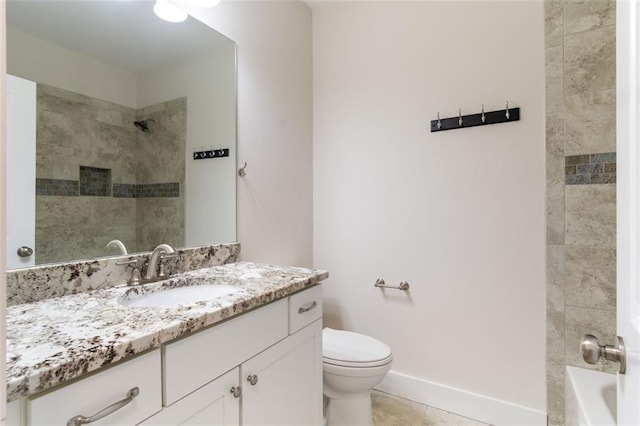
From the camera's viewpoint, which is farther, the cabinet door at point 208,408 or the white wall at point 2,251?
the cabinet door at point 208,408

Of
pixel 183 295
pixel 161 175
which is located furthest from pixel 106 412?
pixel 161 175

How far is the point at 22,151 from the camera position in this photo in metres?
0.93

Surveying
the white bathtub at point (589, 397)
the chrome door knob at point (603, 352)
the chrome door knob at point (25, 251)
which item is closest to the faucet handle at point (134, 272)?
the chrome door knob at point (25, 251)

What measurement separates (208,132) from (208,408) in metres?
1.21

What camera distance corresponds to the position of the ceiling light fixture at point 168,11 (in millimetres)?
1325

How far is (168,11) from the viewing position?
135 cm

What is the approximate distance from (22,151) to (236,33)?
3.79 feet

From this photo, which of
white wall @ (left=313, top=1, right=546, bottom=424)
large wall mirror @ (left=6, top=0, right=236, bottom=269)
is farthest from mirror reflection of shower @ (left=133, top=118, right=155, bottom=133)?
white wall @ (left=313, top=1, right=546, bottom=424)

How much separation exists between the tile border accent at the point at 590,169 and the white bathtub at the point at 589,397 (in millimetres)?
884

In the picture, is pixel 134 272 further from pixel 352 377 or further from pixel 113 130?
pixel 352 377
